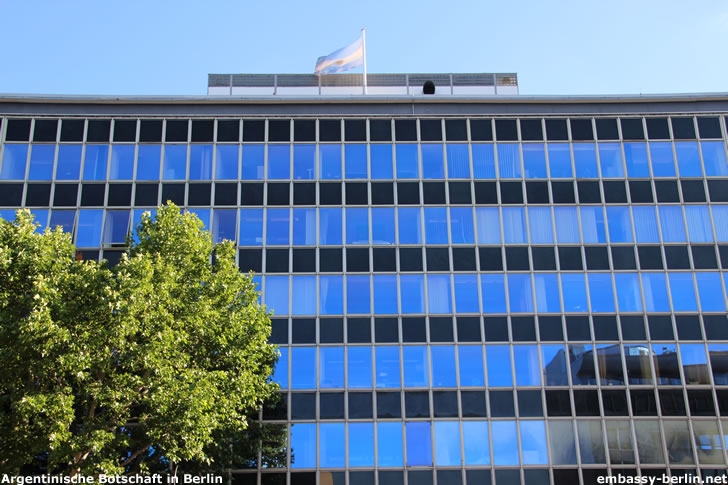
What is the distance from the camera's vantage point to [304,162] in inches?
1443

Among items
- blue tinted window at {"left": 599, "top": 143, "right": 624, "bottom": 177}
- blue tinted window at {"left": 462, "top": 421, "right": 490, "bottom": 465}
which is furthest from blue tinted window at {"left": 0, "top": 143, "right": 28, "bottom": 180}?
blue tinted window at {"left": 599, "top": 143, "right": 624, "bottom": 177}

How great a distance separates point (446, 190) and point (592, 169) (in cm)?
708

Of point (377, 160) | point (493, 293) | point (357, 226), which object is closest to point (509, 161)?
point (377, 160)

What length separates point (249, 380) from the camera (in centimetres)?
2642

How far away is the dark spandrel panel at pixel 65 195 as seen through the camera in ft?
117

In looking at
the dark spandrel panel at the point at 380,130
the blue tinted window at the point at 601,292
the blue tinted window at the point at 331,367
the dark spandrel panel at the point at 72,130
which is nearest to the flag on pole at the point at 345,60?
the dark spandrel panel at the point at 380,130

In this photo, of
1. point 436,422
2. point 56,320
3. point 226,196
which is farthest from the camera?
point 226,196

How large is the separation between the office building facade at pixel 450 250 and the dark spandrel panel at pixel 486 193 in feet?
0.33

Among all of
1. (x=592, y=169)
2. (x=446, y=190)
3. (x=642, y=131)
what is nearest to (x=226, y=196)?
(x=446, y=190)

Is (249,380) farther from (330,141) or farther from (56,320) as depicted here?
(330,141)

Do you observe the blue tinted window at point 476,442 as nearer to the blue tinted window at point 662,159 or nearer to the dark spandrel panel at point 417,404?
the dark spandrel panel at point 417,404

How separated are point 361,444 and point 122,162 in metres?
17.2

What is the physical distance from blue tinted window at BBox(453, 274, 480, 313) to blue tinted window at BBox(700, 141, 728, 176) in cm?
1261

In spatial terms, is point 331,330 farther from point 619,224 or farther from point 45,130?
point 45,130
